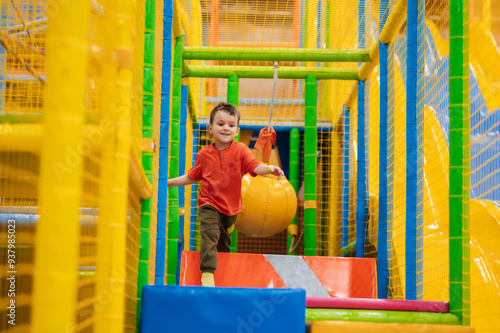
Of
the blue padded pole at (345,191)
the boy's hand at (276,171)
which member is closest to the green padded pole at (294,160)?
the blue padded pole at (345,191)

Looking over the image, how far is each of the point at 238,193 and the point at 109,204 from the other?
5.69ft

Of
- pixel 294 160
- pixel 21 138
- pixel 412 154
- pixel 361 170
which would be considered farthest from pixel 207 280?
pixel 294 160

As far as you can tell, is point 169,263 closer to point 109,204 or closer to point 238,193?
point 238,193

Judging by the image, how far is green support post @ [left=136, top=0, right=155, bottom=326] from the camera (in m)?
1.88

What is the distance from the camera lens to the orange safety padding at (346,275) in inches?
121

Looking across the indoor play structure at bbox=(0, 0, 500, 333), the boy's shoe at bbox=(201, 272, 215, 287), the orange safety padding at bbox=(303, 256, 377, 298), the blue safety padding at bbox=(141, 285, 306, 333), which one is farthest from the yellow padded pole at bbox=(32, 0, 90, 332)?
the orange safety padding at bbox=(303, 256, 377, 298)

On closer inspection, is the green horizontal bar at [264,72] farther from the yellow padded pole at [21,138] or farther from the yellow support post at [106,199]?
the yellow padded pole at [21,138]

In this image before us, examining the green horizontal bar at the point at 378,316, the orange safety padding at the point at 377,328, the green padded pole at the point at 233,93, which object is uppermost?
the green padded pole at the point at 233,93

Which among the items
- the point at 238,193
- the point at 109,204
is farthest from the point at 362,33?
the point at 109,204

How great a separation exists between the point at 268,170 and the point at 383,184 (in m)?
0.87

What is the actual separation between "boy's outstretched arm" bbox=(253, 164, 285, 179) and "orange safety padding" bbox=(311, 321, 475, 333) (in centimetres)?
87

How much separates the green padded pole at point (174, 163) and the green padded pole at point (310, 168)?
1068mm

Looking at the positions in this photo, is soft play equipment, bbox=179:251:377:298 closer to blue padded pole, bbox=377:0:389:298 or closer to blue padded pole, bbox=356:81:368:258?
blue padded pole, bbox=377:0:389:298

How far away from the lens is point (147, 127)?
6.35 feet
